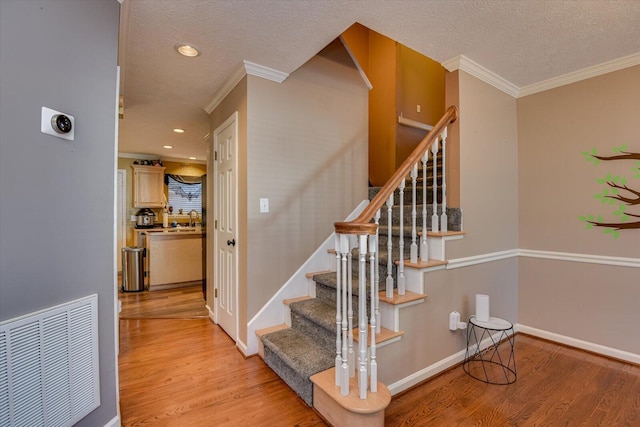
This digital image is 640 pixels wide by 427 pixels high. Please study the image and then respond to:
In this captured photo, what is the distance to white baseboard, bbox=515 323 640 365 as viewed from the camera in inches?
93.0

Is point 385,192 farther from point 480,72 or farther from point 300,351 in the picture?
point 480,72

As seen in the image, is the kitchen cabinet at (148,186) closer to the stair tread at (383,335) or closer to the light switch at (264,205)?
the light switch at (264,205)

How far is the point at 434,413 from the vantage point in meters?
1.78

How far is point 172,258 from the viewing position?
15.8 feet

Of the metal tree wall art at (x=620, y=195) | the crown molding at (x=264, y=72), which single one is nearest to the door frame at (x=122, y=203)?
the crown molding at (x=264, y=72)

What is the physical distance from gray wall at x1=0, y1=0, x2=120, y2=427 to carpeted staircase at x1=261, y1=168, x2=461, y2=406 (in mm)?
995

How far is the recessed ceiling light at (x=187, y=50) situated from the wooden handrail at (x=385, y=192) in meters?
1.63

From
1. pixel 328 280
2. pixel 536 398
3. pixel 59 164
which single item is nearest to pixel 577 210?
pixel 536 398

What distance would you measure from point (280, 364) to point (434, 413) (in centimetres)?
104

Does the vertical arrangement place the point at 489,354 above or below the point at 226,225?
below

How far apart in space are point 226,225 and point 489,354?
261 centimetres

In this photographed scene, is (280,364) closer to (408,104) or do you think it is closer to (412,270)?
(412,270)

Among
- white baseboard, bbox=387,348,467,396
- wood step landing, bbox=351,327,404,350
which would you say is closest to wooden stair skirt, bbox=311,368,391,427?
wood step landing, bbox=351,327,404,350

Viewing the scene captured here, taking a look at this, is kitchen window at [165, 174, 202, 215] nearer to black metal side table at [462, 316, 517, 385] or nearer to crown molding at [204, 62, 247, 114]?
crown molding at [204, 62, 247, 114]
